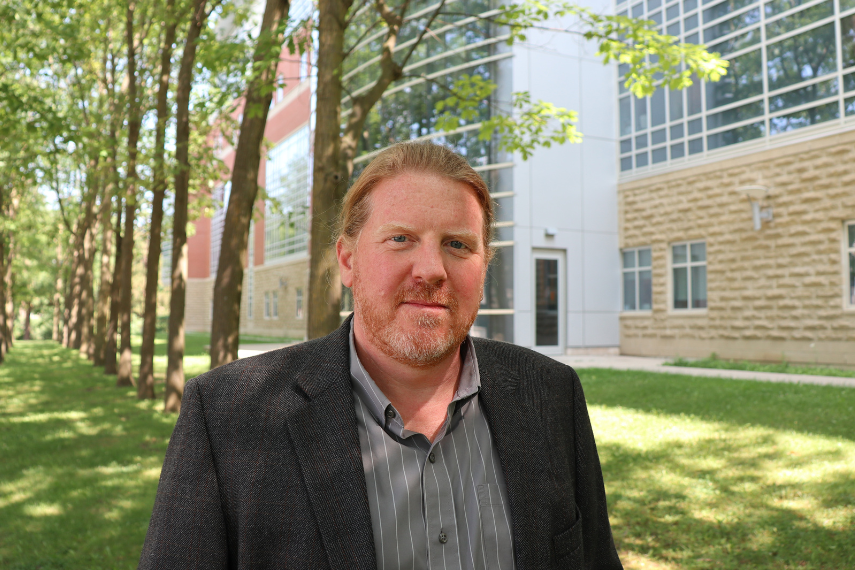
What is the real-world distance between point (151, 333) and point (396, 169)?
1080 centimetres

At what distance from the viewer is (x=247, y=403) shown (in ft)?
5.49

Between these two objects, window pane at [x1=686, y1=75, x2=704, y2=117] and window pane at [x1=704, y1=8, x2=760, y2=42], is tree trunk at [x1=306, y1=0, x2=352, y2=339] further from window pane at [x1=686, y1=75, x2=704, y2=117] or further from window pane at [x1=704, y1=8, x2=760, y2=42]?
window pane at [x1=686, y1=75, x2=704, y2=117]

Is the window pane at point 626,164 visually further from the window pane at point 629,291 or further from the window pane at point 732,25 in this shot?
the window pane at point 732,25

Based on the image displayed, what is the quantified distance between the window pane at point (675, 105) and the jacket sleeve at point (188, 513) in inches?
712

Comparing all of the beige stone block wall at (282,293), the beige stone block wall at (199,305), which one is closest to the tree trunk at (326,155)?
the beige stone block wall at (282,293)

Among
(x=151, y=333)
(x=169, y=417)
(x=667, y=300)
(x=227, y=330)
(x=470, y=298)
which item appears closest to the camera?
(x=470, y=298)

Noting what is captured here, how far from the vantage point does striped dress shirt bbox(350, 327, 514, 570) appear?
163 centimetres

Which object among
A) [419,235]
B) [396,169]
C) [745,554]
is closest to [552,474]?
[419,235]

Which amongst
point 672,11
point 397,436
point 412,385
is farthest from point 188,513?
point 672,11

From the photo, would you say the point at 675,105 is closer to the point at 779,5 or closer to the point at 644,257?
the point at 779,5

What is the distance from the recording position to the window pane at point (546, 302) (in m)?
18.4

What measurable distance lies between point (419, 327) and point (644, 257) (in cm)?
1822

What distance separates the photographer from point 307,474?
1.60 m

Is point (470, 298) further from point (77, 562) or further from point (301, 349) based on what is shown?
point (77, 562)
